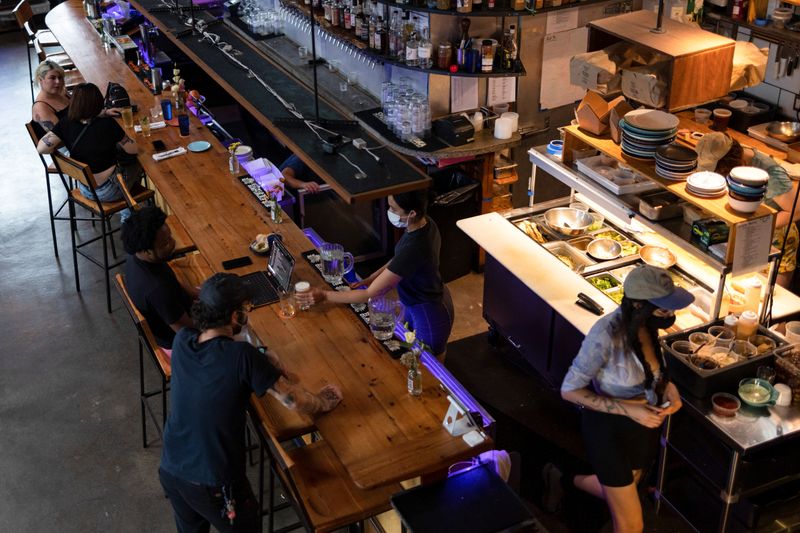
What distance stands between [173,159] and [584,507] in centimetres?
385

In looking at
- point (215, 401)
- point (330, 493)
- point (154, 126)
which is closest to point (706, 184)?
point (330, 493)

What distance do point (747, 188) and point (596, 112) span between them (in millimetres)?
1134

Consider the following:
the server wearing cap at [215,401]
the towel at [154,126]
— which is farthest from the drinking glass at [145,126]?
the server wearing cap at [215,401]

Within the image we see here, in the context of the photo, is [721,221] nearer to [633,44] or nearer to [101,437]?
[633,44]

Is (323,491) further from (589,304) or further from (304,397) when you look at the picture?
(589,304)

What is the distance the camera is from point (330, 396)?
3.74 m

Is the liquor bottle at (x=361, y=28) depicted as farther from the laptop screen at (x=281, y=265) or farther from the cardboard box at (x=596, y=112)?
the laptop screen at (x=281, y=265)

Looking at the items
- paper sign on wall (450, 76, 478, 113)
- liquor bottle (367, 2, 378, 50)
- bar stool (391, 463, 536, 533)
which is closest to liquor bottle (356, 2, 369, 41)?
liquor bottle (367, 2, 378, 50)

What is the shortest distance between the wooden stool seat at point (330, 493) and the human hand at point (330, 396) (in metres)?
0.22

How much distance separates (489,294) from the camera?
5.59 meters

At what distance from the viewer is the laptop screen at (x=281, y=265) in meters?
4.48

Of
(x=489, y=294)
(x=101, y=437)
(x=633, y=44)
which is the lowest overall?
(x=101, y=437)

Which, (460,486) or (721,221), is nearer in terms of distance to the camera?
(460,486)

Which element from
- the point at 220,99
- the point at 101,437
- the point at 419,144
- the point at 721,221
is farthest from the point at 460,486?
the point at 220,99
